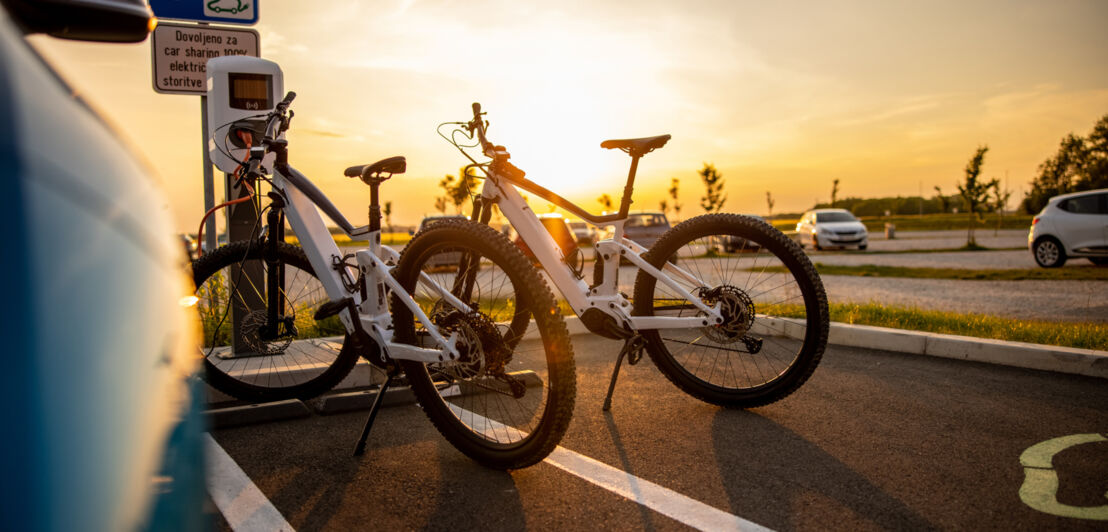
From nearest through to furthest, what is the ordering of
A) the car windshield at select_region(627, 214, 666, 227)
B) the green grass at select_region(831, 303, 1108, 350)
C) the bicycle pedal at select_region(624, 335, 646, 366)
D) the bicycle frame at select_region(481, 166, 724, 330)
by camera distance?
the bicycle frame at select_region(481, 166, 724, 330) → the bicycle pedal at select_region(624, 335, 646, 366) → the green grass at select_region(831, 303, 1108, 350) → the car windshield at select_region(627, 214, 666, 227)

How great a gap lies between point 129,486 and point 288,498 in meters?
1.93

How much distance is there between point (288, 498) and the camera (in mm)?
2752

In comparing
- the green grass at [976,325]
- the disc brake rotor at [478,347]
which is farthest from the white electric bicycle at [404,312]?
the green grass at [976,325]

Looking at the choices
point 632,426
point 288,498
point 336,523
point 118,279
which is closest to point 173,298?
point 118,279

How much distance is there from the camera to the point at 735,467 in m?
3.01

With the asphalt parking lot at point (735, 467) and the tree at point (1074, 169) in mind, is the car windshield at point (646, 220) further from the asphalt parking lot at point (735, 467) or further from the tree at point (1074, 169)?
the tree at point (1074, 169)

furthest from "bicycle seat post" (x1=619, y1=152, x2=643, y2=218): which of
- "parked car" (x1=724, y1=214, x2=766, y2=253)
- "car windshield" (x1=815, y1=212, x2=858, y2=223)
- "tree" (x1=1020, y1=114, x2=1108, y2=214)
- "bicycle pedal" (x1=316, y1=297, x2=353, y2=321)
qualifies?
"tree" (x1=1020, y1=114, x2=1108, y2=214)

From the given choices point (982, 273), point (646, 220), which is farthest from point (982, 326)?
point (646, 220)

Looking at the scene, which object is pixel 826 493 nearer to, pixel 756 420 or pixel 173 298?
pixel 756 420

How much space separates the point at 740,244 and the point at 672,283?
0.60 metres

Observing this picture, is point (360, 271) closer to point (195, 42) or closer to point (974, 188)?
point (195, 42)

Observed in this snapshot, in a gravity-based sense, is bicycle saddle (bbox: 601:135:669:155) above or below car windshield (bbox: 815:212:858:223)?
above

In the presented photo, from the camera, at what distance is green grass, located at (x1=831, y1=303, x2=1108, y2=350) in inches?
204

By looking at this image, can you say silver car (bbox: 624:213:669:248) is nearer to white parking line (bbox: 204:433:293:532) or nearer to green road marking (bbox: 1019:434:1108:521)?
green road marking (bbox: 1019:434:1108:521)
